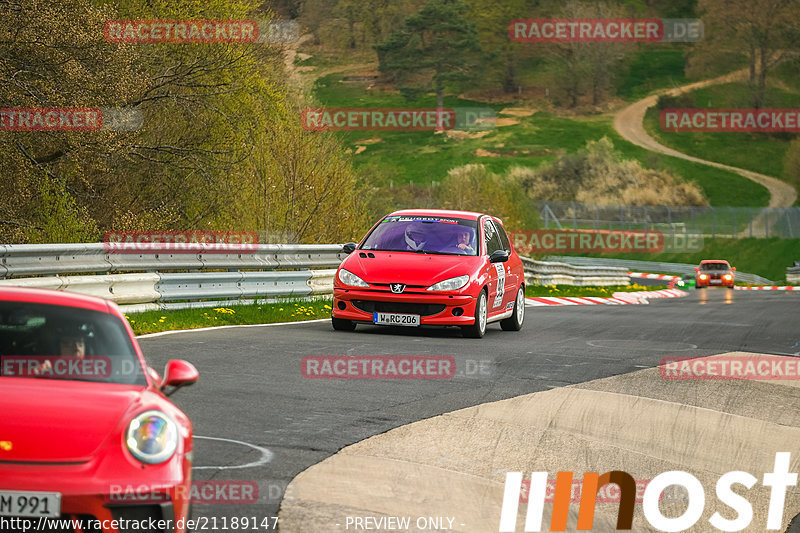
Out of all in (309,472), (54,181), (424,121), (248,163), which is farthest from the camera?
(424,121)

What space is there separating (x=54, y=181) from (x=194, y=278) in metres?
5.53

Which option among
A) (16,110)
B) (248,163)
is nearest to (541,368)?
(16,110)

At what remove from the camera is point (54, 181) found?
2005cm

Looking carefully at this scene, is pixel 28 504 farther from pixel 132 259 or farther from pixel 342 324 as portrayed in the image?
pixel 342 324

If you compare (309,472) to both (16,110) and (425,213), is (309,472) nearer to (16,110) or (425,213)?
(425,213)

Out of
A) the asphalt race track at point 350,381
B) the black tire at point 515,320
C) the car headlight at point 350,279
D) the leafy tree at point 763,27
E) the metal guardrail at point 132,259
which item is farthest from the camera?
the leafy tree at point 763,27

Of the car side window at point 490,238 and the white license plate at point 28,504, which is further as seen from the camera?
the car side window at point 490,238

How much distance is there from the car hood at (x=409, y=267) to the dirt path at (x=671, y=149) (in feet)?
322

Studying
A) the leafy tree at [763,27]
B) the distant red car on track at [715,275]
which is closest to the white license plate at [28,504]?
the distant red car on track at [715,275]

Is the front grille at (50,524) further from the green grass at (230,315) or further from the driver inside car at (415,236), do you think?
the driver inside car at (415,236)

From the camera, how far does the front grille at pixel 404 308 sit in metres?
14.4

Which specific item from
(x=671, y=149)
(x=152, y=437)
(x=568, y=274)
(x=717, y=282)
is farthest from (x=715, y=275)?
(x=671, y=149)

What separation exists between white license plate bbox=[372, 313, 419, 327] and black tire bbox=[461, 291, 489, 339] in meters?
0.84

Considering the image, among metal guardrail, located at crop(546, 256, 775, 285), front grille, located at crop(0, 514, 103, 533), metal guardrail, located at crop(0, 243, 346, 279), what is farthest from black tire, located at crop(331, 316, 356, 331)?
metal guardrail, located at crop(546, 256, 775, 285)
